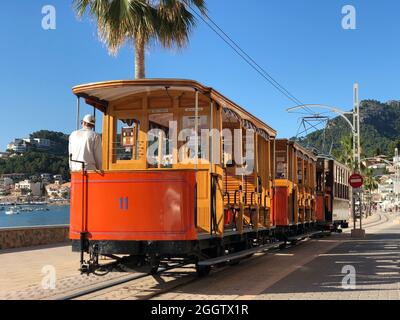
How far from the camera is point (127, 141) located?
10133 millimetres

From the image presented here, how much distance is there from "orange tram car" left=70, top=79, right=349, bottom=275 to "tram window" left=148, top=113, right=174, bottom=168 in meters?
0.02

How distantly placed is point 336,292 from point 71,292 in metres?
4.33

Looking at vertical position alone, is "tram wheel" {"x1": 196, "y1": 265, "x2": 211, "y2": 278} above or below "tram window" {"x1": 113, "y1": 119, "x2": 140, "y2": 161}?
below

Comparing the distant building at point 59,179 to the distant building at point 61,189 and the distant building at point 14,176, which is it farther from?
the distant building at point 14,176

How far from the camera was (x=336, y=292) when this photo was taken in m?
8.97

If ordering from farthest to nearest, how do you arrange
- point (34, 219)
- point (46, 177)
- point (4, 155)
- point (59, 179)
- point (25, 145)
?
point (34, 219)
point (25, 145)
point (4, 155)
point (46, 177)
point (59, 179)

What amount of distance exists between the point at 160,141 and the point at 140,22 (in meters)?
5.86

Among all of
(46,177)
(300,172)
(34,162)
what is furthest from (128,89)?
(34,162)

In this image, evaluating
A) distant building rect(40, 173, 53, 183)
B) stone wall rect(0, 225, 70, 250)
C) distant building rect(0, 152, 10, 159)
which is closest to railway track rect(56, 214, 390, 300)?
stone wall rect(0, 225, 70, 250)

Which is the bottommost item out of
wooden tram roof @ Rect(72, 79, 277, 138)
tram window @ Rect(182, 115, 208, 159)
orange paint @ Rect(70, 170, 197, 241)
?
orange paint @ Rect(70, 170, 197, 241)

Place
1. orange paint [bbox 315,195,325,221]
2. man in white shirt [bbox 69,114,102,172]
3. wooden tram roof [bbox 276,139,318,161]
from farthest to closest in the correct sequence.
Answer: orange paint [bbox 315,195,325,221], wooden tram roof [bbox 276,139,318,161], man in white shirt [bbox 69,114,102,172]

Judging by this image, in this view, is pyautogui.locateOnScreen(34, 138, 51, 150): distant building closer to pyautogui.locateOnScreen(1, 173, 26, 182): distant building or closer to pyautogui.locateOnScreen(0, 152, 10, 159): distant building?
pyautogui.locateOnScreen(0, 152, 10, 159): distant building

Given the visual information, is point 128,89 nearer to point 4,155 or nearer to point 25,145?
point 4,155

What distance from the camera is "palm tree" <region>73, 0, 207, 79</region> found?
48.6ft
